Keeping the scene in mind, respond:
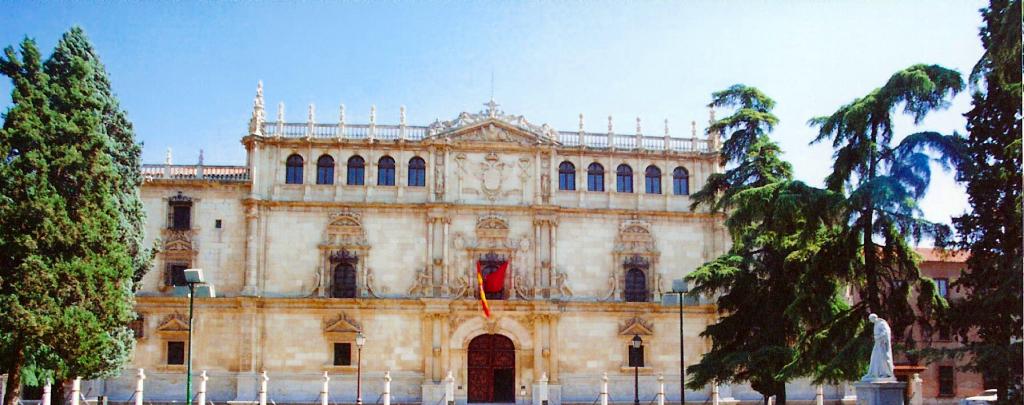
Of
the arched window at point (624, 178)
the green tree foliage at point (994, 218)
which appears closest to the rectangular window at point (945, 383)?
the arched window at point (624, 178)

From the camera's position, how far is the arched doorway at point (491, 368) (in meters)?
43.5

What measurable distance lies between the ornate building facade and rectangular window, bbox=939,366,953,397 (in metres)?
13.5

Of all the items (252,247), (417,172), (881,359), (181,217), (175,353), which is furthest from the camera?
(417,172)

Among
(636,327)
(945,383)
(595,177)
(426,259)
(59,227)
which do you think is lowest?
(945,383)

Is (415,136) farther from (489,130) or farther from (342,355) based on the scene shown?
(342,355)

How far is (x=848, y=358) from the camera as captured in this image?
25.8 meters

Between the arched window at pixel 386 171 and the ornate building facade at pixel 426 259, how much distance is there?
3.4 inches

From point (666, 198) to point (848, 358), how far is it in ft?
65.3

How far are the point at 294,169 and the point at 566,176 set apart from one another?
1167 cm

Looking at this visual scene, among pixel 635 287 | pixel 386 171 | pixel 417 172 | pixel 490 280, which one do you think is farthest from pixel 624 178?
pixel 386 171

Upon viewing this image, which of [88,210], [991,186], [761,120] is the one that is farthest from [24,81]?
[991,186]

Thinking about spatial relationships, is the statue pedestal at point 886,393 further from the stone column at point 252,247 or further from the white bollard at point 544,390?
the stone column at point 252,247

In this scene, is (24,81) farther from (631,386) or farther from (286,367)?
(631,386)

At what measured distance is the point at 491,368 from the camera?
43.7 metres
